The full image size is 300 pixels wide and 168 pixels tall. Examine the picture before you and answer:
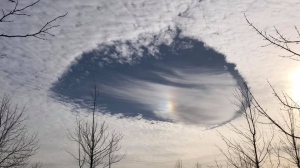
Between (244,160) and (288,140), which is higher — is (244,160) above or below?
below

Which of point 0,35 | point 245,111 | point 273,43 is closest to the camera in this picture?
point 0,35

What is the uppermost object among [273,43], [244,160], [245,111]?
[245,111]

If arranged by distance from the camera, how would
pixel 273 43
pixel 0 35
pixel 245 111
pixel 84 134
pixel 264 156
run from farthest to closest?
pixel 84 134
pixel 245 111
pixel 264 156
pixel 273 43
pixel 0 35

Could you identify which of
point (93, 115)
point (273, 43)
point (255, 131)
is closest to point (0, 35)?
point (273, 43)

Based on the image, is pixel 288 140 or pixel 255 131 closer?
pixel 255 131

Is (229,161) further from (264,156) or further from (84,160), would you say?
(84,160)

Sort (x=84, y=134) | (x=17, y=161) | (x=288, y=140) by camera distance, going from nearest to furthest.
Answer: (x=288, y=140) < (x=17, y=161) < (x=84, y=134)

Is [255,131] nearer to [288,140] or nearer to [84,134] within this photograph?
[288,140]

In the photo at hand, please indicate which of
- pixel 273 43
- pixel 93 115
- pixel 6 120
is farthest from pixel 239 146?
pixel 6 120

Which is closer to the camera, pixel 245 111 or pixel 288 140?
pixel 245 111
